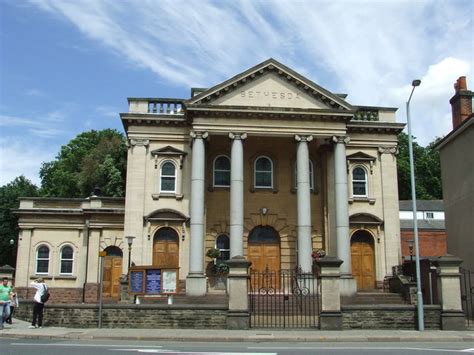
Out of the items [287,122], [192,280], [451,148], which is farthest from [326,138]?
[192,280]

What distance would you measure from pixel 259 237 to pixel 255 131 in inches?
Result: 246

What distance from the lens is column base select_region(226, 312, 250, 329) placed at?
61.7ft

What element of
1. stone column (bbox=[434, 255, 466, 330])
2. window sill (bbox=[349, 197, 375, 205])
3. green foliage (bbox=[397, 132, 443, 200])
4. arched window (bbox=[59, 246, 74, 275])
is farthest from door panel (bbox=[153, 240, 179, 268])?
green foliage (bbox=[397, 132, 443, 200])

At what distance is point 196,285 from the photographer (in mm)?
27047

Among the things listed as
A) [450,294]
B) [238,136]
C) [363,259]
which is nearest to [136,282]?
[238,136]

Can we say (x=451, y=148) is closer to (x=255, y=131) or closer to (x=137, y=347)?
(x=255, y=131)

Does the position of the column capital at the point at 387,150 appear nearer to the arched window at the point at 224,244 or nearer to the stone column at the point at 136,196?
the arched window at the point at 224,244

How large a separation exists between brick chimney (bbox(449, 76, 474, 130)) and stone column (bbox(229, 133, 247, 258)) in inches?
435

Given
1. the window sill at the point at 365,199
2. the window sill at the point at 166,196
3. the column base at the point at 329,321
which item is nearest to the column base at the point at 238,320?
the column base at the point at 329,321

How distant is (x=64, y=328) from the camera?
18922 millimetres

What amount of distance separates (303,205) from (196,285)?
6.82 m

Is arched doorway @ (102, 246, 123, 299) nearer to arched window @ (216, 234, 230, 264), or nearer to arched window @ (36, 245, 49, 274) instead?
arched window @ (36, 245, 49, 274)

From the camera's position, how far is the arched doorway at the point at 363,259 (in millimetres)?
30688

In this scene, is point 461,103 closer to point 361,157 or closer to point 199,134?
point 361,157
